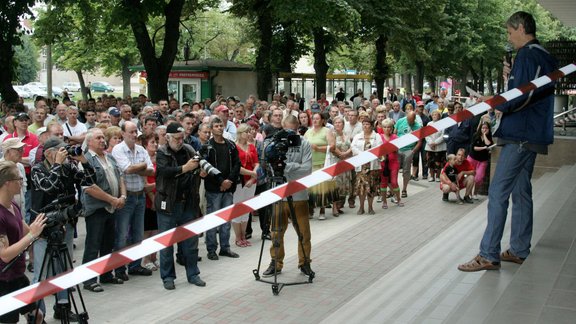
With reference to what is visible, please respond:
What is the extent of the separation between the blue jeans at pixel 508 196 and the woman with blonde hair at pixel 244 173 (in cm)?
532

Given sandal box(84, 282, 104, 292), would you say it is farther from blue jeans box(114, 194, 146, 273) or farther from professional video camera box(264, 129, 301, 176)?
professional video camera box(264, 129, 301, 176)

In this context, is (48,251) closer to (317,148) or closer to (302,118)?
(317,148)

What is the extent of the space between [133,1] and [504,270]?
18795 millimetres

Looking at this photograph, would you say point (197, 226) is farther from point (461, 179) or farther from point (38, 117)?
point (461, 179)

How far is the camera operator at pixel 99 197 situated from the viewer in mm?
8500

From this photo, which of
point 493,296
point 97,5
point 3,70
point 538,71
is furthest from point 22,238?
point 97,5

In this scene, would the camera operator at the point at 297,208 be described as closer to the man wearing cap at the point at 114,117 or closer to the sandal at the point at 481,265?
the sandal at the point at 481,265

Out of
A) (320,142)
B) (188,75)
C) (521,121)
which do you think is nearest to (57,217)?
(521,121)

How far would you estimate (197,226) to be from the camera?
4543 millimetres

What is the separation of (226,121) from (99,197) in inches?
211

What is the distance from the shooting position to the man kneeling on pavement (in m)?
15.0

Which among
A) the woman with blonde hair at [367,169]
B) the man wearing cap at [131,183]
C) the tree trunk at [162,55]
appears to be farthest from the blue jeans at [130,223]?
the tree trunk at [162,55]

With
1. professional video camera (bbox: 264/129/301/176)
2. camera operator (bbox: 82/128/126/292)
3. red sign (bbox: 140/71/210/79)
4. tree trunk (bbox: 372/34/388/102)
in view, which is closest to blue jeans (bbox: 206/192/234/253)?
camera operator (bbox: 82/128/126/292)

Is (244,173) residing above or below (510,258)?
above
